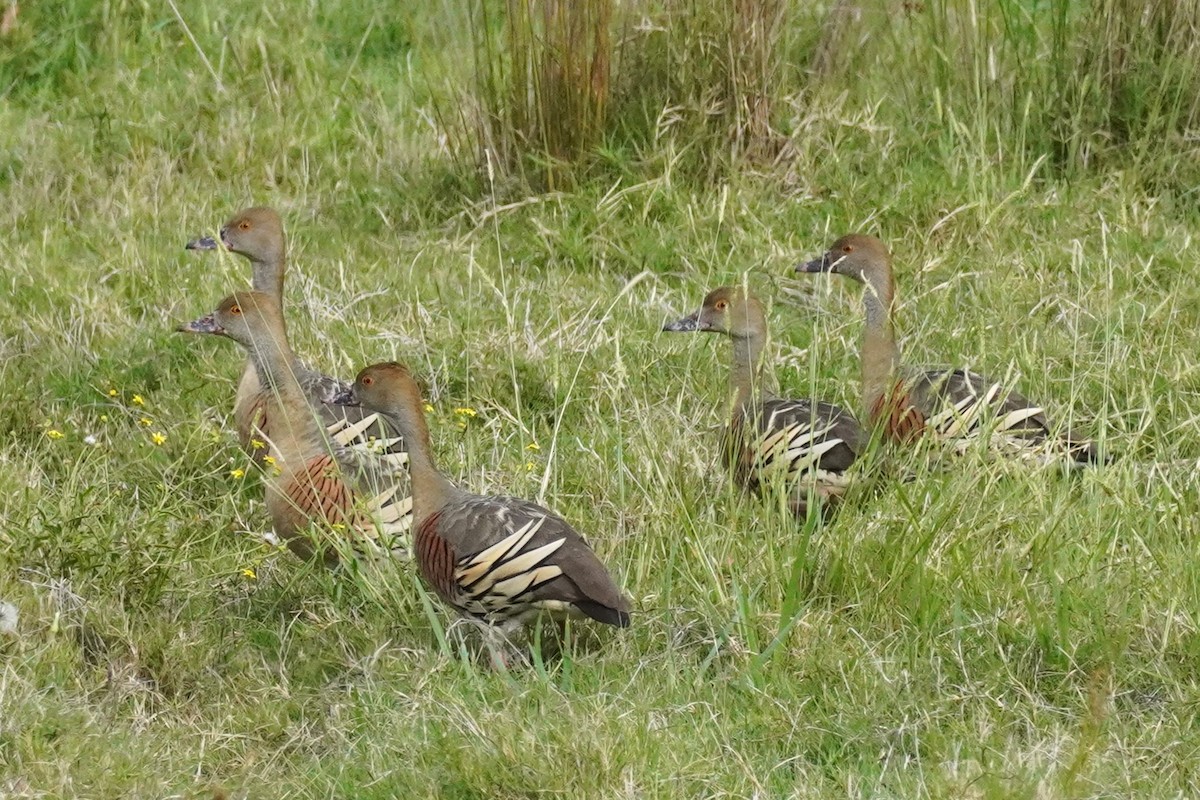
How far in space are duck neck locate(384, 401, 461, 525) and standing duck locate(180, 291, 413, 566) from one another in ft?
0.43

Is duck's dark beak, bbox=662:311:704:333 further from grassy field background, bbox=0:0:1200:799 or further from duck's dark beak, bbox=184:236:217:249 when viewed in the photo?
duck's dark beak, bbox=184:236:217:249

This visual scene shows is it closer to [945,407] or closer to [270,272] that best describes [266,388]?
[270,272]

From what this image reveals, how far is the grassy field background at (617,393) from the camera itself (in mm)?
3973

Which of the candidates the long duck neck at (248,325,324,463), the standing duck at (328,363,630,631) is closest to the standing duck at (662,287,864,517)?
the standing duck at (328,363,630,631)

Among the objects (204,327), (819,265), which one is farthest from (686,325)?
(204,327)

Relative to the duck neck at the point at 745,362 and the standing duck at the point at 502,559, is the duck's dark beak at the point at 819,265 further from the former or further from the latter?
the standing duck at the point at 502,559

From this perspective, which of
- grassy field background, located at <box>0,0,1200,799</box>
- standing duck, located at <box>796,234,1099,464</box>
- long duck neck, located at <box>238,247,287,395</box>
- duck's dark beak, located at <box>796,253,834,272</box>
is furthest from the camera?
long duck neck, located at <box>238,247,287,395</box>

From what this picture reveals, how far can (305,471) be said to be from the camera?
5.38m

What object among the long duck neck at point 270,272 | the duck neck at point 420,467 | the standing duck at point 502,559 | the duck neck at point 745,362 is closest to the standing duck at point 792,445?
the duck neck at point 745,362

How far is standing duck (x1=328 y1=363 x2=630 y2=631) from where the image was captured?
172 inches

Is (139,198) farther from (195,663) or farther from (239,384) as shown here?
(195,663)

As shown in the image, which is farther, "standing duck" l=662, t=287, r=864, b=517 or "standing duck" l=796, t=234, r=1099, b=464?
"standing duck" l=796, t=234, r=1099, b=464

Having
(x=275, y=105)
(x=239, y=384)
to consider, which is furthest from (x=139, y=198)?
(x=239, y=384)

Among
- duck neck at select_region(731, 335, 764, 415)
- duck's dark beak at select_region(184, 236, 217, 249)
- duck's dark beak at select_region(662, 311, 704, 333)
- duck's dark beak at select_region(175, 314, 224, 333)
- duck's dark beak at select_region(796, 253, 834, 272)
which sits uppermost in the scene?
duck's dark beak at select_region(175, 314, 224, 333)
